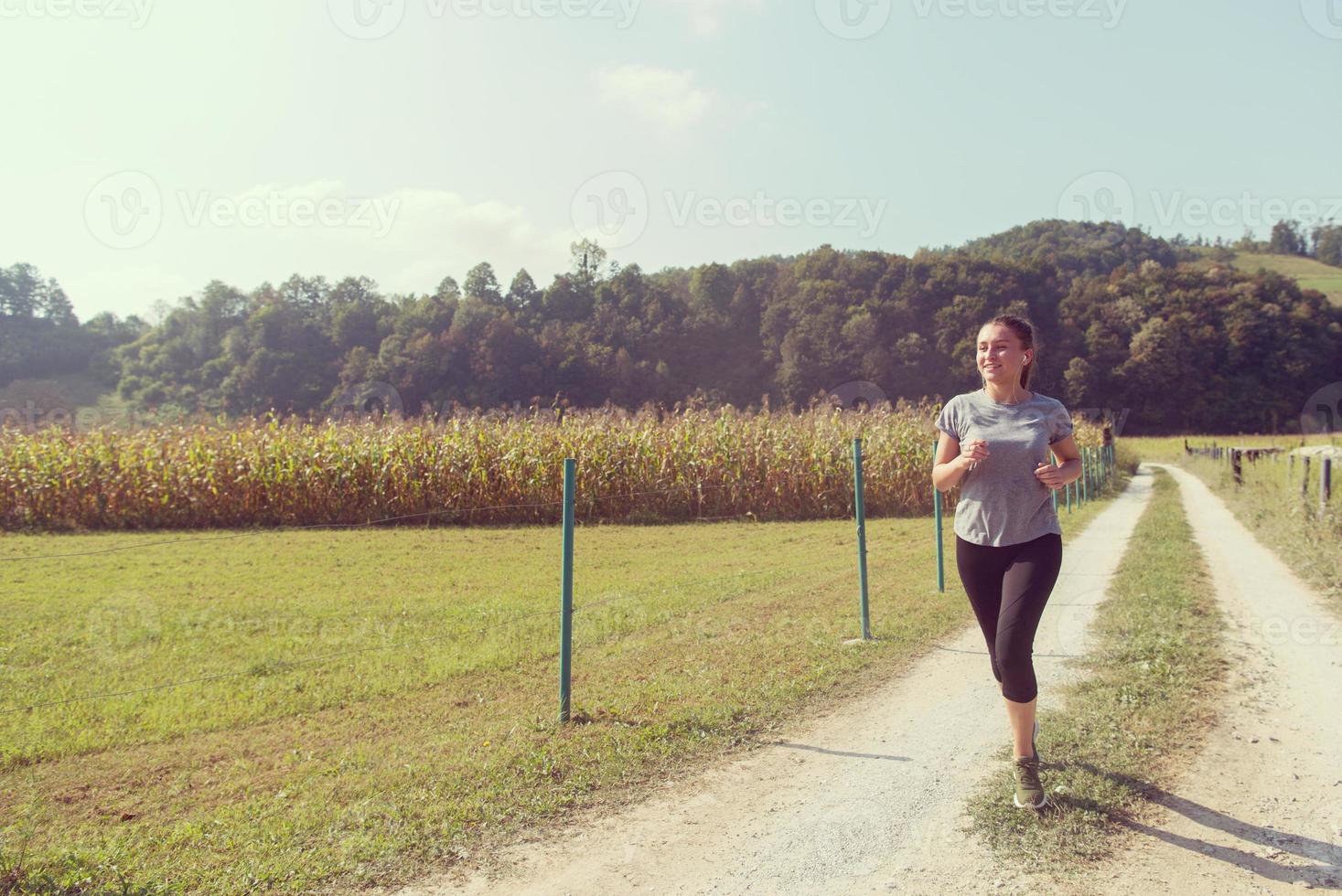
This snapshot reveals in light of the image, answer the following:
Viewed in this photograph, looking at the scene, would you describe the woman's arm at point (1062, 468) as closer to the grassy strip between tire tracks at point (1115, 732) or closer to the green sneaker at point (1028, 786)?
the green sneaker at point (1028, 786)

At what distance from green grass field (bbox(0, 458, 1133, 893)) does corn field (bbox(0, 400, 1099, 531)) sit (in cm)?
597

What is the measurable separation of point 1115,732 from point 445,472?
51.9 feet

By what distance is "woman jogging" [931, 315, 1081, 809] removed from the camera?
363 centimetres

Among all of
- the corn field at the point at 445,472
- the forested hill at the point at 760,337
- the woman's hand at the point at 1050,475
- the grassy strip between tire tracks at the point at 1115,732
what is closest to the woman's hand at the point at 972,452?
the woman's hand at the point at 1050,475

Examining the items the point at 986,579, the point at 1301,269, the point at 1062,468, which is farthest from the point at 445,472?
the point at 1301,269

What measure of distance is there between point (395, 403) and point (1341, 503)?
30.3 metres

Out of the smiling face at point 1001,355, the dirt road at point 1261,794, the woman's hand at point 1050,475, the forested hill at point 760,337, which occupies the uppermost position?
the forested hill at point 760,337

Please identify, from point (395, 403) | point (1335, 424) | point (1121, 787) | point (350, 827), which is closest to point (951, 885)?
point (1121, 787)

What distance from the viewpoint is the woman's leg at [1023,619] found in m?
3.60

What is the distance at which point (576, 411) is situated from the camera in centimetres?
2153

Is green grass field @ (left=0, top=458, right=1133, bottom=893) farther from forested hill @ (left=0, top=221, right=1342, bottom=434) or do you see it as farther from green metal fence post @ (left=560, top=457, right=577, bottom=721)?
forested hill @ (left=0, top=221, right=1342, bottom=434)

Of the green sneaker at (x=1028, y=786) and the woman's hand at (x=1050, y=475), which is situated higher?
the woman's hand at (x=1050, y=475)

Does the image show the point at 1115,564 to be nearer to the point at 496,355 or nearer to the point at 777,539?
the point at 777,539

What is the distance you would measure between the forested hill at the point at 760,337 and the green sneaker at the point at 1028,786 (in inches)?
1294
